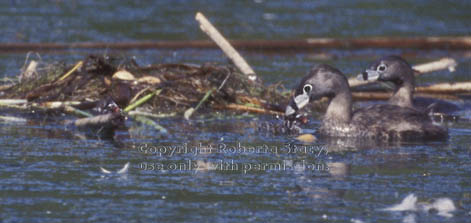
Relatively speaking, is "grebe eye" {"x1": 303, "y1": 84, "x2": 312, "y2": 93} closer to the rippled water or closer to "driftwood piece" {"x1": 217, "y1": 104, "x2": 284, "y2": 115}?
the rippled water

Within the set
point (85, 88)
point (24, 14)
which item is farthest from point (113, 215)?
point (24, 14)

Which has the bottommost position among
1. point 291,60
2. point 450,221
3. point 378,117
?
point 450,221

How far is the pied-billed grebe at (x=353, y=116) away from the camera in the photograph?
9.36 metres

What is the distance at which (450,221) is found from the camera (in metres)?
5.92

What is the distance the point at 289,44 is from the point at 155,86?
15.8 ft

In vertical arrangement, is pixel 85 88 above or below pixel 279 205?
above

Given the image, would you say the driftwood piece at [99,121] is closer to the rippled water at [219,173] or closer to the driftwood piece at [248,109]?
the rippled water at [219,173]

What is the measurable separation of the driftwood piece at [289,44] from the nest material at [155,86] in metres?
3.24

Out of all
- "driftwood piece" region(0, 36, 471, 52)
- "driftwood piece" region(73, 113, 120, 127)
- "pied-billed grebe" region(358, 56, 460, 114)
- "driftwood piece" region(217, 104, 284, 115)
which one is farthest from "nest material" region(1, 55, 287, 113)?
"driftwood piece" region(0, 36, 471, 52)

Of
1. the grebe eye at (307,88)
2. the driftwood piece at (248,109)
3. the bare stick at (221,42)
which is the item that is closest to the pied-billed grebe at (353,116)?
the grebe eye at (307,88)

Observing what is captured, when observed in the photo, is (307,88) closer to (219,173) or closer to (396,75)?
(396,75)

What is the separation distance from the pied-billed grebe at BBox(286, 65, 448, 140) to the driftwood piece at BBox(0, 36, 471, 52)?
553 cm

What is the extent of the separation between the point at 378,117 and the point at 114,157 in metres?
2.70

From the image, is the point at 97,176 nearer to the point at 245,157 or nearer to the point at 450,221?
the point at 245,157
